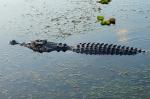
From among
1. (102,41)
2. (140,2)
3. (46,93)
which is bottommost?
(46,93)

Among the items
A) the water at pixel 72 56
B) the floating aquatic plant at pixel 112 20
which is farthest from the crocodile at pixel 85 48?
the floating aquatic plant at pixel 112 20

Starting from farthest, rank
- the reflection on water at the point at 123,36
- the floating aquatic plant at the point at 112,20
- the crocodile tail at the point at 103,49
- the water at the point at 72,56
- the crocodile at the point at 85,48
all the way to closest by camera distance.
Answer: the floating aquatic plant at the point at 112,20 → the reflection on water at the point at 123,36 → the crocodile at the point at 85,48 → the crocodile tail at the point at 103,49 → the water at the point at 72,56

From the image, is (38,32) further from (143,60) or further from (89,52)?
(143,60)

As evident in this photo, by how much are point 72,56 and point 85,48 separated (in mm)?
810

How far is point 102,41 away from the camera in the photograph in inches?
846

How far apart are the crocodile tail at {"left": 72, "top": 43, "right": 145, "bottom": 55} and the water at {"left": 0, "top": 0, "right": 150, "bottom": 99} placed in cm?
36

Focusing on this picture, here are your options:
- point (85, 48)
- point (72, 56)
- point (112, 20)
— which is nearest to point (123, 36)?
point (85, 48)

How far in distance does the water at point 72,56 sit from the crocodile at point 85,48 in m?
0.36

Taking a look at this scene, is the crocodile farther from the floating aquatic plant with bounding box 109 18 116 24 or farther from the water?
the floating aquatic plant with bounding box 109 18 116 24

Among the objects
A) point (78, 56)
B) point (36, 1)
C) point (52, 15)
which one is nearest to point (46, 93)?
point (78, 56)

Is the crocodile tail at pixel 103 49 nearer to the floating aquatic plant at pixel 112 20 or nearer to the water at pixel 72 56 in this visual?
the water at pixel 72 56

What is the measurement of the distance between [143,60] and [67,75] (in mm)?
3733

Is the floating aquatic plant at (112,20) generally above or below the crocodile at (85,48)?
above

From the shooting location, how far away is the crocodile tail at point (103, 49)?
19.4 metres
